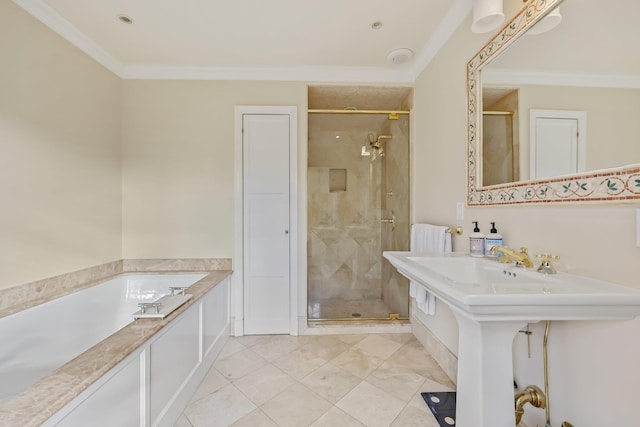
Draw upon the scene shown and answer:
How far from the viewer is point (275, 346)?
2064 millimetres

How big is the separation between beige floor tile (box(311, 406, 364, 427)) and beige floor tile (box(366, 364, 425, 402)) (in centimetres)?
32

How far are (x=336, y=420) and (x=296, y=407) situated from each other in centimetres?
24

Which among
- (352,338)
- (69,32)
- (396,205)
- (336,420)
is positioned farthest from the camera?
(396,205)

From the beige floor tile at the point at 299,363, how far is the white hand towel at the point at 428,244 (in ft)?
2.80

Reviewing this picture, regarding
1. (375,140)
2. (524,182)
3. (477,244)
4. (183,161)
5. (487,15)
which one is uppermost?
(487,15)

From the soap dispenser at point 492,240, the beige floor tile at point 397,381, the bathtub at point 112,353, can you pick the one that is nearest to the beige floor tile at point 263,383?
the bathtub at point 112,353

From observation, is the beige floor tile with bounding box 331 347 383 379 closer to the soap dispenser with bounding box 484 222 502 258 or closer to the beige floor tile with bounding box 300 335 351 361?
the beige floor tile with bounding box 300 335 351 361

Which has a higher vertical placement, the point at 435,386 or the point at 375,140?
the point at 375,140

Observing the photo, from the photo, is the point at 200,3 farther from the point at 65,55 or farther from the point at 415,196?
the point at 415,196

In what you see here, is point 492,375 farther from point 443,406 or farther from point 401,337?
point 401,337

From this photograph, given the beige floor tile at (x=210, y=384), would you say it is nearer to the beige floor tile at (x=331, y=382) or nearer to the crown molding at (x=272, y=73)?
the beige floor tile at (x=331, y=382)

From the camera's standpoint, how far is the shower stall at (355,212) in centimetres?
258

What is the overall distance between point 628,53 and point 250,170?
7.18 ft

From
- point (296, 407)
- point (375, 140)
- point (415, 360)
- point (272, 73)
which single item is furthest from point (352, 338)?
point (272, 73)
